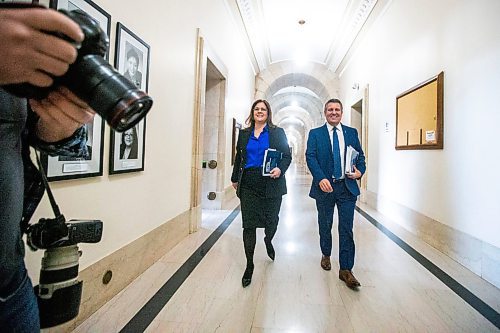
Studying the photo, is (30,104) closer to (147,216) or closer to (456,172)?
(147,216)

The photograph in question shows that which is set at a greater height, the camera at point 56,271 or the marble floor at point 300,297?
the camera at point 56,271

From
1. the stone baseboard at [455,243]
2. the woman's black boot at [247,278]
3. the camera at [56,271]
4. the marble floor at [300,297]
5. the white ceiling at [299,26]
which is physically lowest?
the marble floor at [300,297]

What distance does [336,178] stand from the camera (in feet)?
8.27

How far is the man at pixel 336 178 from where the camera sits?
2.48 m

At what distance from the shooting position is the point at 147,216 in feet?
8.53

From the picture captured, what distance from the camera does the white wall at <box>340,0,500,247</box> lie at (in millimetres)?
2627

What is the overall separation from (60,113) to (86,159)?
1214mm

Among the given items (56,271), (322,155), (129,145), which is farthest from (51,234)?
(322,155)

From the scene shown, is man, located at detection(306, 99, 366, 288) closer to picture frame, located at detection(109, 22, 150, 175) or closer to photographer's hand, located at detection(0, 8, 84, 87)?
picture frame, located at detection(109, 22, 150, 175)

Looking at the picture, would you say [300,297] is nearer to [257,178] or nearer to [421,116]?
[257,178]

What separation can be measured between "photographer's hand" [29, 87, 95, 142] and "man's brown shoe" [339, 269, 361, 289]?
2.29 m

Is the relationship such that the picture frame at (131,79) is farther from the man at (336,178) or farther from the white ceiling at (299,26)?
the white ceiling at (299,26)

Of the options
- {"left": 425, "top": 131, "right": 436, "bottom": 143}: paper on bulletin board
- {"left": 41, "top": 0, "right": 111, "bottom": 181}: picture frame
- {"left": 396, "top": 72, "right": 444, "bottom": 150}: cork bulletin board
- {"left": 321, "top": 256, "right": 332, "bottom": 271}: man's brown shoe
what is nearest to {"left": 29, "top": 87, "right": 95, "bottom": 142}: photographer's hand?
{"left": 41, "top": 0, "right": 111, "bottom": 181}: picture frame

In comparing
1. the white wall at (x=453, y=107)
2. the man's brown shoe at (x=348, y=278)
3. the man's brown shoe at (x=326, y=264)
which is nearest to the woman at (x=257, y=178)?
the man's brown shoe at (x=326, y=264)
